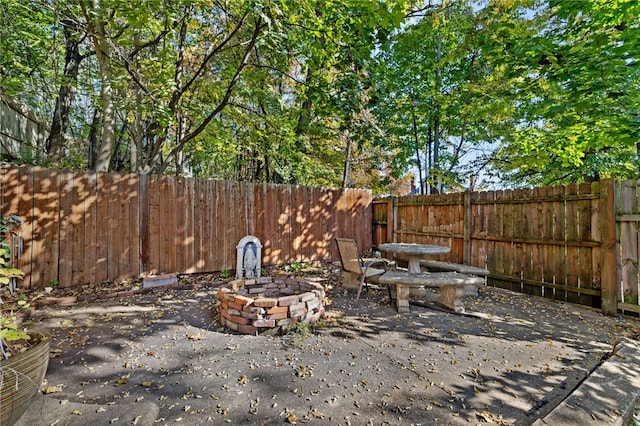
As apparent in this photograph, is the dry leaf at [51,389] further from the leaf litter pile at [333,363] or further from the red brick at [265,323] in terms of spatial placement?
the red brick at [265,323]

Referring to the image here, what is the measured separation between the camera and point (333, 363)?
232 centimetres

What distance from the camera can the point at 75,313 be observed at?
3.39m

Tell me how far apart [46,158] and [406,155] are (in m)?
8.91

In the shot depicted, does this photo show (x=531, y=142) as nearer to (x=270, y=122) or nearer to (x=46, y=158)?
(x=270, y=122)

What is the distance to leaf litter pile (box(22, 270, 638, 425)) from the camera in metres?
1.77

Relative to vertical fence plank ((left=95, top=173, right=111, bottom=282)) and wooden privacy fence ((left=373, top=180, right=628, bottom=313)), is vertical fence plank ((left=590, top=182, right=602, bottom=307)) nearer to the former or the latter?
wooden privacy fence ((left=373, top=180, right=628, bottom=313))

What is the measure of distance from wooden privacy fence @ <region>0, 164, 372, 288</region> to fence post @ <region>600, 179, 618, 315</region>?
15.4 feet

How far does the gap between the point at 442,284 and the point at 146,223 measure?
4715mm

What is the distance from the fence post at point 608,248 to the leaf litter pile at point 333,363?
0.25 meters

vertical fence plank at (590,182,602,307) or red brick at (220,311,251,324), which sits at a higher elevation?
vertical fence plank at (590,182,602,307)

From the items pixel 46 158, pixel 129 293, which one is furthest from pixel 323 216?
pixel 46 158

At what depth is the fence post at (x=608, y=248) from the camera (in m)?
3.57

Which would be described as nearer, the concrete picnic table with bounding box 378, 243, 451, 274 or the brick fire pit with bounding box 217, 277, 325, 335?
the brick fire pit with bounding box 217, 277, 325, 335

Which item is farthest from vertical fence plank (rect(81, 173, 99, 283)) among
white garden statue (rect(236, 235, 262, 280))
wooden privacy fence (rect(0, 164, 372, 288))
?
white garden statue (rect(236, 235, 262, 280))
